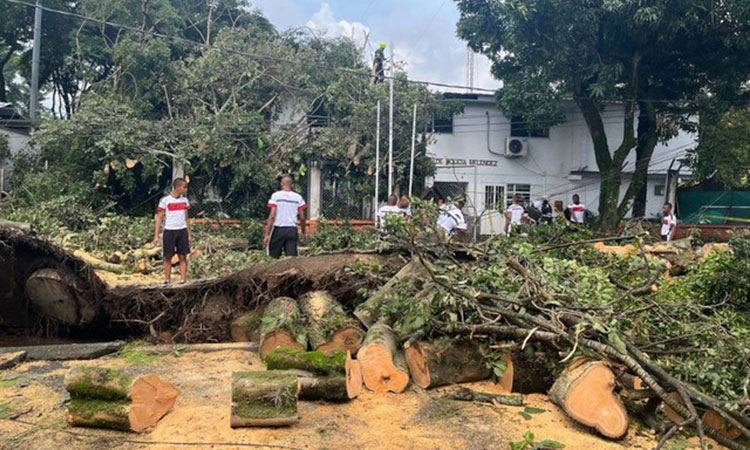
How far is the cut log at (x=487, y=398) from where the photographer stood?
12.9ft

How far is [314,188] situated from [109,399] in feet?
43.6

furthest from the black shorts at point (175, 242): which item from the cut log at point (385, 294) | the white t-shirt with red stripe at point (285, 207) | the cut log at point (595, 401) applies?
the cut log at point (595, 401)

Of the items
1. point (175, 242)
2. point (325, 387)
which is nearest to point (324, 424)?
point (325, 387)

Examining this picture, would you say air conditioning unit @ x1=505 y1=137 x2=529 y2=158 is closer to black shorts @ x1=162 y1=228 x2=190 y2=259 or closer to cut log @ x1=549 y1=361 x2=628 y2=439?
black shorts @ x1=162 y1=228 x2=190 y2=259

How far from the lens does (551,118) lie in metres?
16.8

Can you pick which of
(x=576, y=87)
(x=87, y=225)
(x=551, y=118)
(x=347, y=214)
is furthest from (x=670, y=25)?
(x=87, y=225)

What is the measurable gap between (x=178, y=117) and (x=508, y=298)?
14586mm

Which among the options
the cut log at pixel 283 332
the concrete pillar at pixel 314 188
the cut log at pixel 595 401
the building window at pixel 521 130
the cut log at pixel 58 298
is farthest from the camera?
the building window at pixel 521 130

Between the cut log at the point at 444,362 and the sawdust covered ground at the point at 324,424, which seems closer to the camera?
the sawdust covered ground at the point at 324,424

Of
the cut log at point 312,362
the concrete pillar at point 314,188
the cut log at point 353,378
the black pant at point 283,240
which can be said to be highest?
the concrete pillar at point 314,188

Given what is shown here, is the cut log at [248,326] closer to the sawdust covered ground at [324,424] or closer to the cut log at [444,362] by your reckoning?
the sawdust covered ground at [324,424]

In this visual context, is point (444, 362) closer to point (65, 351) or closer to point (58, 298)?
point (65, 351)

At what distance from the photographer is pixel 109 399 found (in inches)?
133

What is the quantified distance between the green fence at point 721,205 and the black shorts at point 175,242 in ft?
45.9
